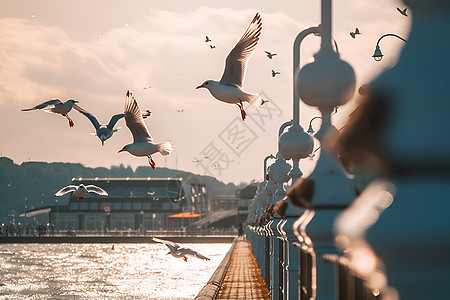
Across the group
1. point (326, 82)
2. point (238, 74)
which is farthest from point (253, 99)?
point (326, 82)

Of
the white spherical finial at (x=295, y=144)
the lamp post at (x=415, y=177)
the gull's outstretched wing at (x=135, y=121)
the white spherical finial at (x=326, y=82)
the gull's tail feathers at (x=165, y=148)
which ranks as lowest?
the lamp post at (x=415, y=177)

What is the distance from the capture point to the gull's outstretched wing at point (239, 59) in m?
13.8

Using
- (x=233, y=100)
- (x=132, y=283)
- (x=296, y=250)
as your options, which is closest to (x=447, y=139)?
(x=296, y=250)

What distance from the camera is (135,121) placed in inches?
730

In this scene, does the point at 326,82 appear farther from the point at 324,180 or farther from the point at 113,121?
the point at 113,121

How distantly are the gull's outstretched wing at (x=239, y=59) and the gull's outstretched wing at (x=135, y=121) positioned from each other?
416cm

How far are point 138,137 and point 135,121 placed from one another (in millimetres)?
774

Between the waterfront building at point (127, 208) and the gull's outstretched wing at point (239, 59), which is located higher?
the waterfront building at point (127, 208)

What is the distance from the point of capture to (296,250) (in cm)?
973

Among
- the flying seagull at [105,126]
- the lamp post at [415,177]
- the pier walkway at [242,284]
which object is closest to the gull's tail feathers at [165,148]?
the flying seagull at [105,126]

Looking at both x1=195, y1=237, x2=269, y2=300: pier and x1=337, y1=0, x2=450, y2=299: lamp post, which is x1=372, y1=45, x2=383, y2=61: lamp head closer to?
x1=195, y1=237, x2=269, y2=300: pier

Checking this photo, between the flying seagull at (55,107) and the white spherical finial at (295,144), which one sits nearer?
the white spherical finial at (295,144)

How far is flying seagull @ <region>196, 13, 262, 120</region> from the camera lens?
1270cm

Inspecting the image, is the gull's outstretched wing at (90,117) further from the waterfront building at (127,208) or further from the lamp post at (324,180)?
the waterfront building at (127,208)
